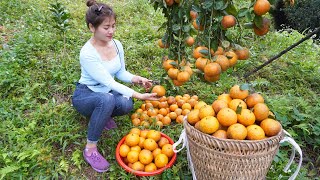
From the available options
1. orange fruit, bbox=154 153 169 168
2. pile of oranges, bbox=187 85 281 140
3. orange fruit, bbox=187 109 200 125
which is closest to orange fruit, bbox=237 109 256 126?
pile of oranges, bbox=187 85 281 140

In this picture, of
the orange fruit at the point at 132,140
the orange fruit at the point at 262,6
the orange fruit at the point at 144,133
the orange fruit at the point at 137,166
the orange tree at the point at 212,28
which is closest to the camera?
the orange fruit at the point at 262,6

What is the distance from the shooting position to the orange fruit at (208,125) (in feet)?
6.48

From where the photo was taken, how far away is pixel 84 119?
3191 mm

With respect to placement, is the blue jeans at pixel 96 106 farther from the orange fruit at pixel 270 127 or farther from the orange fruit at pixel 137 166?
the orange fruit at pixel 270 127

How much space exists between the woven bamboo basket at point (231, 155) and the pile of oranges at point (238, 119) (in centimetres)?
5

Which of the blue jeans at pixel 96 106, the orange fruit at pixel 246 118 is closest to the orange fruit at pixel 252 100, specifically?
the orange fruit at pixel 246 118

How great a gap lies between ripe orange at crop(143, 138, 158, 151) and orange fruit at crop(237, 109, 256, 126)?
0.83 m

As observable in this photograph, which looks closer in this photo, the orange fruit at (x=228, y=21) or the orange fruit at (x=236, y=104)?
the orange fruit at (x=228, y=21)

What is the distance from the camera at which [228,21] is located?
1.87 meters

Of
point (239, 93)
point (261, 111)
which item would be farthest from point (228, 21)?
point (261, 111)

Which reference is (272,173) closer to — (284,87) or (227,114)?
(227,114)

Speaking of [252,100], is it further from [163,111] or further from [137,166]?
[163,111]

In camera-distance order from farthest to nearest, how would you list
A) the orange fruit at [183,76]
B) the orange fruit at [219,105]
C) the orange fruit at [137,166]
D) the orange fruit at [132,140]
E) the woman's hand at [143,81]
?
the woman's hand at [143,81], the orange fruit at [132,140], the orange fruit at [137,166], the orange fruit at [183,76], the orange fruit at [219,105]

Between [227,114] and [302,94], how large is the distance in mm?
2373
